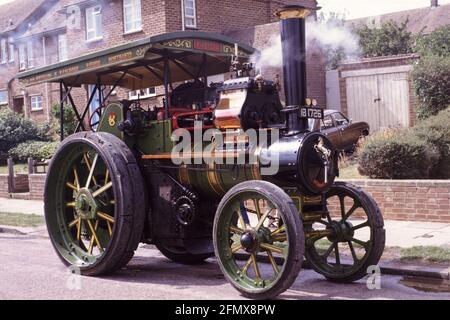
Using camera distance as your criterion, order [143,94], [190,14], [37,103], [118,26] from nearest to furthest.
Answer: [143,94], [190,14], [118,26], [37,103]

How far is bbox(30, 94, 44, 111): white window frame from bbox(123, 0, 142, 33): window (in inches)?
351

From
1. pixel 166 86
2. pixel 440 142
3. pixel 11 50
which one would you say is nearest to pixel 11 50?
pixel 11 50

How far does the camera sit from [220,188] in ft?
22.0

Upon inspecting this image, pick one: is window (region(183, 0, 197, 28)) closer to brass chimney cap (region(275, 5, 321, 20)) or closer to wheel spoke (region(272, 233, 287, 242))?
brass chimney cap (region(275, 5, 321, 20))

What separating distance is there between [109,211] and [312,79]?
1474 centimetres

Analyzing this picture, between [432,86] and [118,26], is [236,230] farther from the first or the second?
[118,26]

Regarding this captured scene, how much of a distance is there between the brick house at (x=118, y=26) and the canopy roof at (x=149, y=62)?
27.1 ft

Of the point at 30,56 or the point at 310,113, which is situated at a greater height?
the point at 30,56

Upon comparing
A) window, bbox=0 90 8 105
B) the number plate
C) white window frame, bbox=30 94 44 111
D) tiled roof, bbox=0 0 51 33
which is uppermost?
tiled roof, bbox=0 0 51 33

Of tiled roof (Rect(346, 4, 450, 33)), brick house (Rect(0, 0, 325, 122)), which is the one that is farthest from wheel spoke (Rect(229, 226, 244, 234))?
tiled roof (Rect(346, 4, 450, 33))

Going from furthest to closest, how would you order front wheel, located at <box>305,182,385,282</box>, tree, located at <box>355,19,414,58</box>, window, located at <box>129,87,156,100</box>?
Answer: 1. tree, located at <box>355,19,414,58</box>
2. window, located at <box>129,87,156,100</box>
3. front wheel, located at <box>305,182,385,282</box>

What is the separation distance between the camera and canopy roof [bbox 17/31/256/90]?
22.4 feet

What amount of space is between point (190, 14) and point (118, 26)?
2614 millimetres

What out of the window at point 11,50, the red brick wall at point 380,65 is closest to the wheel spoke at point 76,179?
the red brick wall at point 380,65
